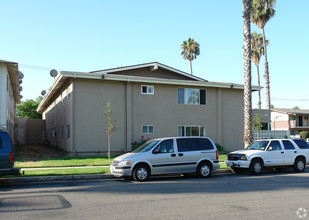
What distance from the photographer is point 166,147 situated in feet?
42.3

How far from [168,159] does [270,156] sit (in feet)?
17.2

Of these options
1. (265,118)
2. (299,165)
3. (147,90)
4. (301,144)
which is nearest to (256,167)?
(299,165)

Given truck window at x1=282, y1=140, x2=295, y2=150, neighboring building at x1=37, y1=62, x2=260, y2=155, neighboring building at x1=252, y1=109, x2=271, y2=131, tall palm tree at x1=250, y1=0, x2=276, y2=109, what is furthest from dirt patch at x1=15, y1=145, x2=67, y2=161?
tall palm tree at x1=250, y1=0, x2=276, y2=109

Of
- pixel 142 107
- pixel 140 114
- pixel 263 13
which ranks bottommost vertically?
pixel 140 114

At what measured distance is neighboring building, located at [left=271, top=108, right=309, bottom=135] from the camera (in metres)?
56.4

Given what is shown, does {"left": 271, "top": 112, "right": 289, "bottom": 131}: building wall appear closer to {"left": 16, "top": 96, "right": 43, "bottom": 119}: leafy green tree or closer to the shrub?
the shrub

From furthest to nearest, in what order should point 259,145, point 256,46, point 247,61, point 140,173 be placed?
point 256,46
point 247,61
point 259,145
point 140,173

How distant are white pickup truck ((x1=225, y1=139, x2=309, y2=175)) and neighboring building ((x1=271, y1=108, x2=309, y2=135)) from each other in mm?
43195

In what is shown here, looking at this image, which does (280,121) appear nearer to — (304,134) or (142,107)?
(304,134)

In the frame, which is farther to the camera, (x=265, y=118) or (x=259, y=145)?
(x=265, y=118)

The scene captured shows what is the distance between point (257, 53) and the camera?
48531 mm

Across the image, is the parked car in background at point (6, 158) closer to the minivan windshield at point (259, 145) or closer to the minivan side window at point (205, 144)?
the minivan side window at point (205, 144)

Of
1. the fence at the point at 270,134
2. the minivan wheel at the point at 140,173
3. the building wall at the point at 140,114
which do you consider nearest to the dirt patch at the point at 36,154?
the building wall at the point at 140,114

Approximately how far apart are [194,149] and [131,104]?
1051 centimetres
